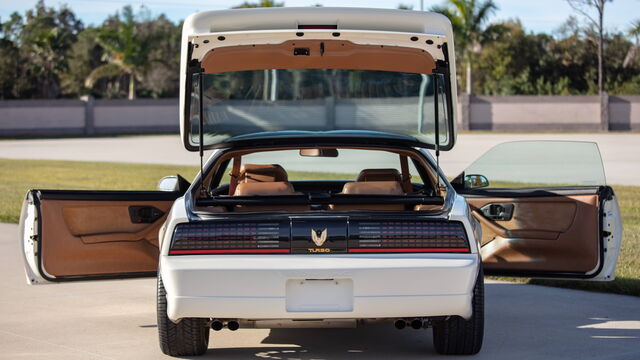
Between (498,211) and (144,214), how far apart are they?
2387mm

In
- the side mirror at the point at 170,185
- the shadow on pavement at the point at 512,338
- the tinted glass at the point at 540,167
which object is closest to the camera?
the shadow on pavement at the point at 512,338

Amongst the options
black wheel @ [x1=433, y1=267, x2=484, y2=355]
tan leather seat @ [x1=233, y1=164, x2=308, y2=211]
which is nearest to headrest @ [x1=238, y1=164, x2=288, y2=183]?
tan leather seat @ [x1=233, y1=164, x2=308, y2=211]

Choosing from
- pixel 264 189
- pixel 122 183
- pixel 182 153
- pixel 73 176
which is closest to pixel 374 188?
pixel 264 189

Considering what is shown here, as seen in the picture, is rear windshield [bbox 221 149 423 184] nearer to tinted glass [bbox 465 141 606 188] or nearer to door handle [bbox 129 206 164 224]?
tinted glass [bbox 465 141 606 188]

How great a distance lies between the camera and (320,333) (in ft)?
22.2

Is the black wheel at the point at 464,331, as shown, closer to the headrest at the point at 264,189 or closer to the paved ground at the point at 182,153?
the headrest at the point at 264,189

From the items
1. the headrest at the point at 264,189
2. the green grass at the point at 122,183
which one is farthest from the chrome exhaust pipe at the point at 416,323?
the green grass at the point at 122,183

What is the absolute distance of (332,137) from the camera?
6703mm

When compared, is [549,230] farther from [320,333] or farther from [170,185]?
[170,185]

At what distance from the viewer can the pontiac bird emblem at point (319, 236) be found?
5375 millimetres

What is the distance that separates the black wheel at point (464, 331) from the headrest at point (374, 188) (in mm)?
967

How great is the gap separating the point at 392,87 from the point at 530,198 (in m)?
45.6

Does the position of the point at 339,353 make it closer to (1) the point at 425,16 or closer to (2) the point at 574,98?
(1) the point at 425,16

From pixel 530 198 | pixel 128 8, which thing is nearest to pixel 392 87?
pixel 128 8
